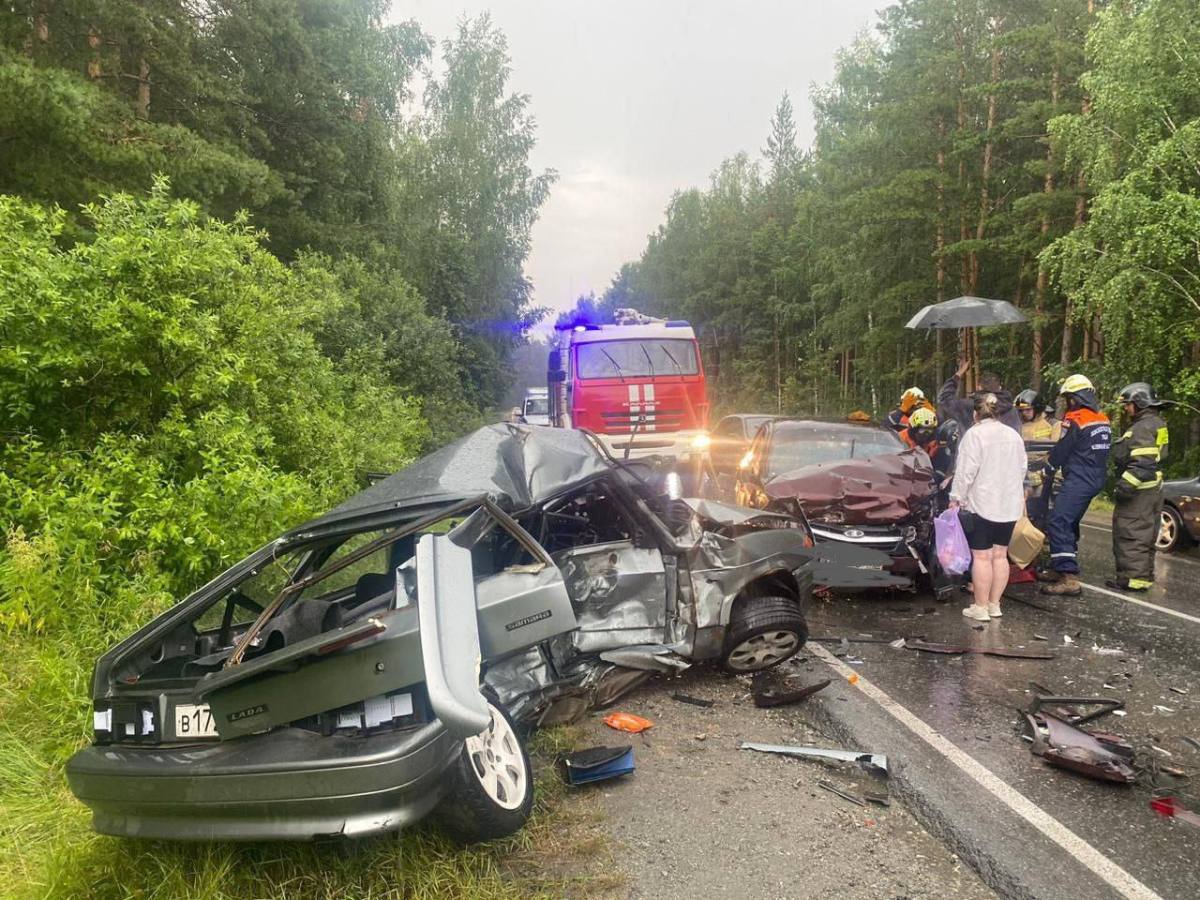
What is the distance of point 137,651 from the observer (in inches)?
110

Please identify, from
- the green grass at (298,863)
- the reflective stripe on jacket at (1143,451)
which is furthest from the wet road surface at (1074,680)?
the green grass at (298,863)

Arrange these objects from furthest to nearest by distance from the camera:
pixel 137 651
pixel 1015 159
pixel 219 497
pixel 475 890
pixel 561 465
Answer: pixel 1015 159, pixel 219 497, pixel 561 465, pixel 137 651, pixel 475 890

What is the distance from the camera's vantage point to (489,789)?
8.93ft

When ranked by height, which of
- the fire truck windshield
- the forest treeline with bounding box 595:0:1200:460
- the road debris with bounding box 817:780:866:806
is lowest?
the road debris with bounding box 817:780:866:806

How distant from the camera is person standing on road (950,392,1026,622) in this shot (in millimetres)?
6016

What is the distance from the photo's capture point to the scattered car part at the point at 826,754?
3525 mm

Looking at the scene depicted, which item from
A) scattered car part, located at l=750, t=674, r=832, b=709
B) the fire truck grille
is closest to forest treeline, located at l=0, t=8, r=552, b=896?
scattered car part, located at l=750, t=674, r=832, b=709

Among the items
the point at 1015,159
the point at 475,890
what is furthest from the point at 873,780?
the point at 1015,159

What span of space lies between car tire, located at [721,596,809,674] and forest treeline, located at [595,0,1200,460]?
9425mm

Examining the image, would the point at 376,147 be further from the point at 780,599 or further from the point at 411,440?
the point at 780,599

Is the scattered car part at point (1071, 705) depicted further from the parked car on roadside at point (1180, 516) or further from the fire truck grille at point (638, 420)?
the fire truck grille at point (638, 420)

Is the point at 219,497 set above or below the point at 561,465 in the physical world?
below

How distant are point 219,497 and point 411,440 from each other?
28.7 feet

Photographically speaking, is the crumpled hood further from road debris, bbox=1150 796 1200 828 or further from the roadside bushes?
the roadside bushes
